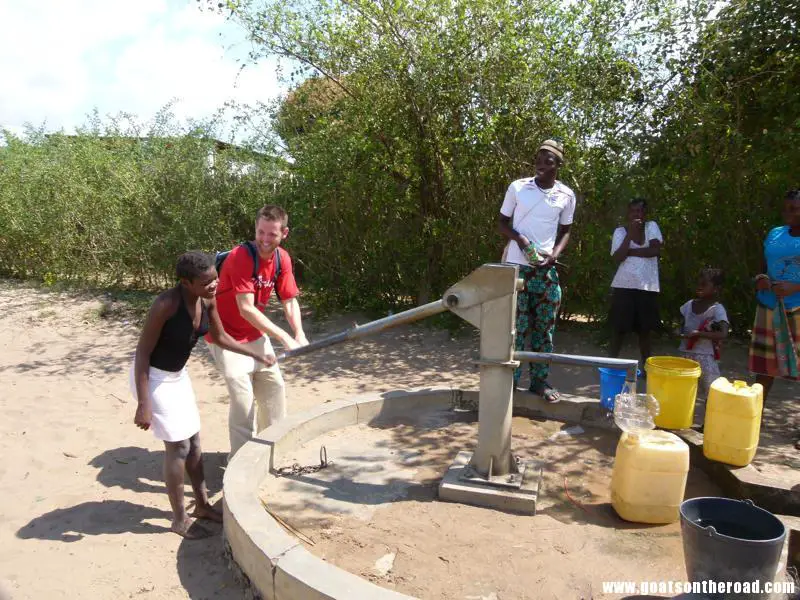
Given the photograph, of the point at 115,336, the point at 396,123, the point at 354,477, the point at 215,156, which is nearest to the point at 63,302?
the point at 115,336

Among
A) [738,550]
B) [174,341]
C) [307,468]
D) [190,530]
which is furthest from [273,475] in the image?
[738,550]

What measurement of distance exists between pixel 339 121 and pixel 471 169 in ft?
6.51

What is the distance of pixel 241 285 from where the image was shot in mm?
3559

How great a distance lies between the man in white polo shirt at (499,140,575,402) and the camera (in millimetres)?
4258

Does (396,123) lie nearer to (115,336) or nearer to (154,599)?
(115,336)

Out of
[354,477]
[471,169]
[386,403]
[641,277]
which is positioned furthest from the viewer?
[471,169]

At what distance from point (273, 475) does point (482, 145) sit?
4722mm

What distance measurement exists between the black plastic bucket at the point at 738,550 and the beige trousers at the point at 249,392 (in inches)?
94.4

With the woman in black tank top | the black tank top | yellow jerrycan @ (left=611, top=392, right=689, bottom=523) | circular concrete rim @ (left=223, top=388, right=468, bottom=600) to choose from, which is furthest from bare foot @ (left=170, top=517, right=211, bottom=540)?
yellow jerrycan @ (left=611, top=392, right=689, bottom=523)

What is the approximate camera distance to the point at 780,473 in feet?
10.9

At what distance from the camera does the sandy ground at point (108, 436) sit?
9.55 feet

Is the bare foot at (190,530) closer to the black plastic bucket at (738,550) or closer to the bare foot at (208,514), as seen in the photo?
the bare foot at (208,514)

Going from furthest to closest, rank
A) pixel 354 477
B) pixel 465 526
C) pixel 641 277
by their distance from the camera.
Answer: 1. pixel 641 277
2. pixel 354 477
3. pixel 465 526

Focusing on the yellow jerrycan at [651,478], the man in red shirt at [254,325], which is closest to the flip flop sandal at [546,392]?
the yellow jerrycan at [651,478]
